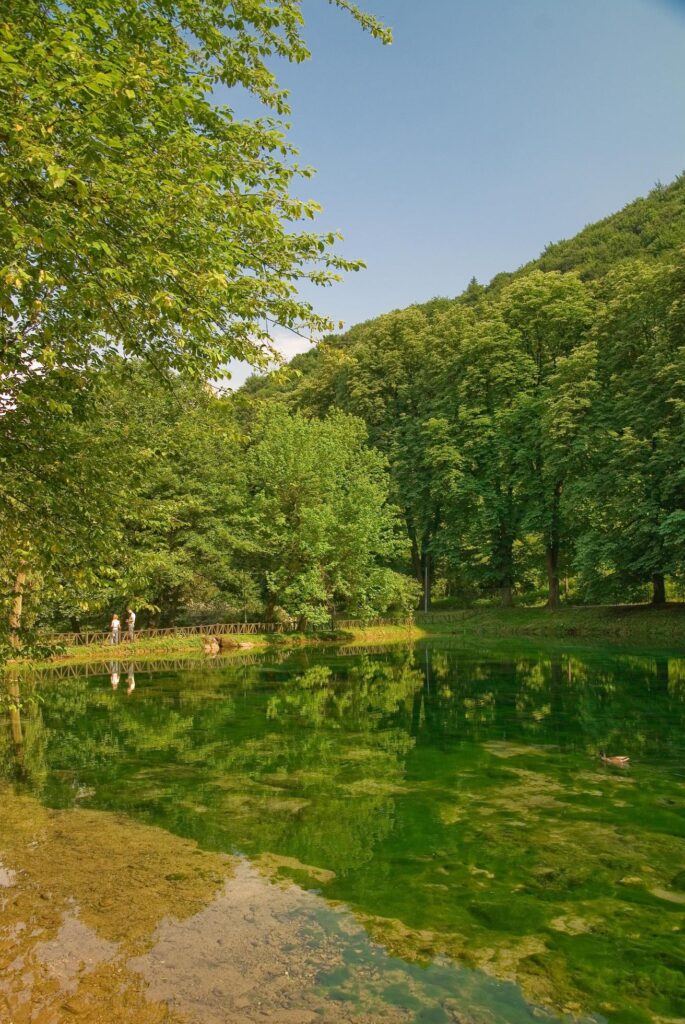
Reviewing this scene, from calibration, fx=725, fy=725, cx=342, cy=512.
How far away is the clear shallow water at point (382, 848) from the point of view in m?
5.41

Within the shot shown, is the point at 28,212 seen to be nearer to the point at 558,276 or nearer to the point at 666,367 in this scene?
the point at 666,367

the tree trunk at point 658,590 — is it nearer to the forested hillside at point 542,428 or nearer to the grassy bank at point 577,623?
the forested hillside at point 542,428

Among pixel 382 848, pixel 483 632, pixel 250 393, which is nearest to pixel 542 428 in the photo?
pixel 483 632

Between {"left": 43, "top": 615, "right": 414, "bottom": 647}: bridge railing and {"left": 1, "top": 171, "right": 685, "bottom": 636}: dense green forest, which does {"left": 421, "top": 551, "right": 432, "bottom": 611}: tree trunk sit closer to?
{"left": 1, "top": 171, "right": 685, "bottom": 636}: dense green forest

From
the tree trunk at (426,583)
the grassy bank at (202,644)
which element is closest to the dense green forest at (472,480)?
the tree trunk at (426,583)

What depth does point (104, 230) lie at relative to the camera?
6125mm

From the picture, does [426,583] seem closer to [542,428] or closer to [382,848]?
[542,428]

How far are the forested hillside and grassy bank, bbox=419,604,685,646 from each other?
4.24ft

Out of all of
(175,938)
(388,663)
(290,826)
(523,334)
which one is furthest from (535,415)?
(175,938)

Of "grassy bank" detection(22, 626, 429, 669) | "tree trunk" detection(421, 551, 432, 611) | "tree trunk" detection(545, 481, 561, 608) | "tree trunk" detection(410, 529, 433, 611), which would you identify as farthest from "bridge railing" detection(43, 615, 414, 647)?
"tree trunk" detection(545, 481, 561, 608)

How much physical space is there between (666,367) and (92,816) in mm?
30895

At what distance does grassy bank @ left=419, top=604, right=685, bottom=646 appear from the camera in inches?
1353

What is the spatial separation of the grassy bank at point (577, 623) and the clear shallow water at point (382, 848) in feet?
57.2

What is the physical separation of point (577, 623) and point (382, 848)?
3231cm
